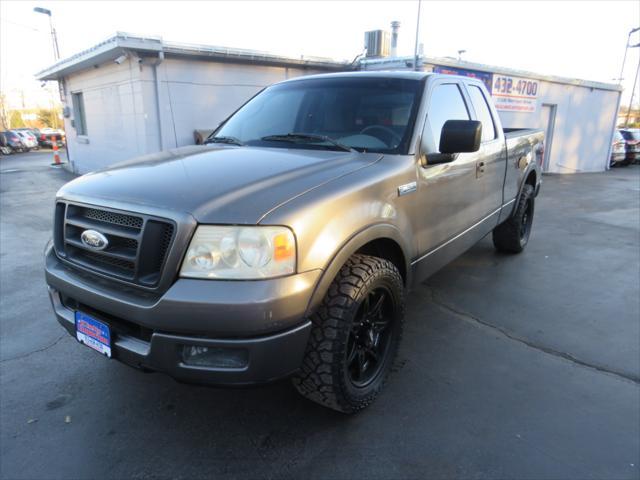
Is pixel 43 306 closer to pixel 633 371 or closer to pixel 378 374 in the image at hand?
pixel 378 374

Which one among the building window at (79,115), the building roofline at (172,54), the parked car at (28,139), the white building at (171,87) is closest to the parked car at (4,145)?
the parked car at (28,139)

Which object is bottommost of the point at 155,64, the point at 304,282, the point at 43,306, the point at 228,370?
the point at 43,306

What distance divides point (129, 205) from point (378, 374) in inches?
66.3

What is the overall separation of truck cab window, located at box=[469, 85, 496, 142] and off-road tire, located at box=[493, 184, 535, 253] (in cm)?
135

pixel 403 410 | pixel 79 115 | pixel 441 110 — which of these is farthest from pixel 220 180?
pixel 79 115

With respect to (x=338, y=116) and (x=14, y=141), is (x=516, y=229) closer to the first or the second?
(x=338, y=116)

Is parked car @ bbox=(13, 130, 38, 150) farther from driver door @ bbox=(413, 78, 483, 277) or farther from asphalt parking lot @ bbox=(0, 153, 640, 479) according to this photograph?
driver door @ bbox=(413, 78, 483, 277)

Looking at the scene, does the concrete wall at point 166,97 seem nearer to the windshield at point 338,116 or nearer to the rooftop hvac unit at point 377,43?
the rooftop hvac unit at point 377,43

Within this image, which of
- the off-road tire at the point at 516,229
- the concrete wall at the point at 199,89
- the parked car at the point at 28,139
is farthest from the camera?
the parked car at the point at 28,139

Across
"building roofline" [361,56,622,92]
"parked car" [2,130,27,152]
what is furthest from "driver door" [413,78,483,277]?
"parked car" [2,130,27,152]

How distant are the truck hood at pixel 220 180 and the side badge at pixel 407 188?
9.7 inches

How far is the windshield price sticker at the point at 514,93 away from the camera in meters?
14.3

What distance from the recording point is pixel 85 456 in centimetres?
232

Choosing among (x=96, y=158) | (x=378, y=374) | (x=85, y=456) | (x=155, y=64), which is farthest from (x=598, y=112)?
(x=85, y=456)
